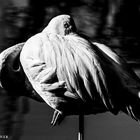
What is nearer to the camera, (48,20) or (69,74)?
(69,74)

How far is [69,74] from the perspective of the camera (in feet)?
3.97

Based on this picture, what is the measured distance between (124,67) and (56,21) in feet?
0.60

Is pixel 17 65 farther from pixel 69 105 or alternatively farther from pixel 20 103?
pixel 20 103

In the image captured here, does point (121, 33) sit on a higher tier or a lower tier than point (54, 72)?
lower

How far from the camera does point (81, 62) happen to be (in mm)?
1227

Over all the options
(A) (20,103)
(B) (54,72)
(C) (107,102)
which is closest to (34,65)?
(B) (54,72)

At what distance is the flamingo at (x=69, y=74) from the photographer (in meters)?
1.22

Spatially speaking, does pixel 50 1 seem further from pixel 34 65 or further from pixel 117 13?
pixel 34 65

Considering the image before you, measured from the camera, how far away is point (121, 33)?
5.98 feet

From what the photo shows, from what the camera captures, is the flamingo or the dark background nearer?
the flamingo

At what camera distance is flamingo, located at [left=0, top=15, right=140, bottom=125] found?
1219 mm

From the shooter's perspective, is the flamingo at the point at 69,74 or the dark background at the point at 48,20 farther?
the dark background at the point at 48,20

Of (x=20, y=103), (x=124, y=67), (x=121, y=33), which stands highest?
(x=124, y=67)

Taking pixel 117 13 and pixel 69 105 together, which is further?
pixel 117 13
